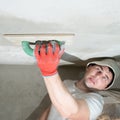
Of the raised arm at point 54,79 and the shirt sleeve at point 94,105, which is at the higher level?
the raised arm at point 54,79

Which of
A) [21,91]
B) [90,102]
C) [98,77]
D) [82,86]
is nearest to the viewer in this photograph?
[90,102]

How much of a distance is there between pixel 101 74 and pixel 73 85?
0.26 meters

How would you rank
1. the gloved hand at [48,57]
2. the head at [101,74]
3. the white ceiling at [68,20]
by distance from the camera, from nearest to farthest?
1. the white ceiling at [68,20]
2. the gloved hand at [48,57]
3. the head at [101,74]

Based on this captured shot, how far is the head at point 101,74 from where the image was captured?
189cm

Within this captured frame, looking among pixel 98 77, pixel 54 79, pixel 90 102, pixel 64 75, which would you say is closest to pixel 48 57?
pixel 54 79

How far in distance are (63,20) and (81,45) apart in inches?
20.6

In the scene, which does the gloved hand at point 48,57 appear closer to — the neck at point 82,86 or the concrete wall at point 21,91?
the neck at point 82,86

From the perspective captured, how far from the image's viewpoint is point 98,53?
194 cm

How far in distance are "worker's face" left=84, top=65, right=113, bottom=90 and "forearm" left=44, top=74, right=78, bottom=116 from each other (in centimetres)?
49

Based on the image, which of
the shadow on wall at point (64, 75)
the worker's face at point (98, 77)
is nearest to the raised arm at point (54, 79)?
the worker's face at point (98, 77)

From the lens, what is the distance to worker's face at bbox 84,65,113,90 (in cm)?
189

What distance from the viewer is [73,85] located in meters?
2.03

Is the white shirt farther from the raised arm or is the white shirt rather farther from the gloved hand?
the gloved hand

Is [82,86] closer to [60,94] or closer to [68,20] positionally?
[60,94]
